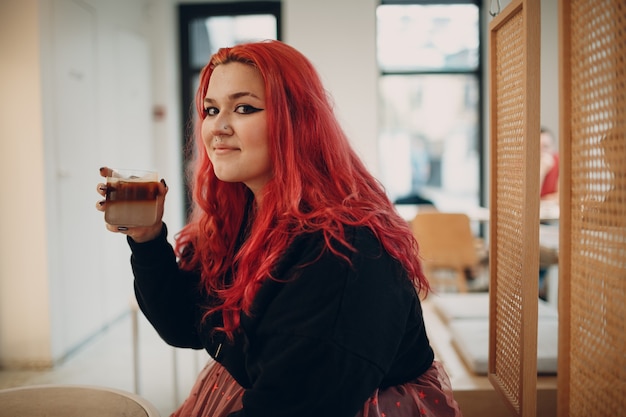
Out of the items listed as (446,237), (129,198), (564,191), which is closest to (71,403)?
(129,198)

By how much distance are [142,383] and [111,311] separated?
50.6 inches

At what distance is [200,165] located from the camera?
1562 mm

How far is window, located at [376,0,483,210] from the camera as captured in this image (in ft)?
20.2

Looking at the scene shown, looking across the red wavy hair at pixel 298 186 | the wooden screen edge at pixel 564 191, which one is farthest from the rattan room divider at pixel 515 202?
the red wavy hair at pixel 298 186

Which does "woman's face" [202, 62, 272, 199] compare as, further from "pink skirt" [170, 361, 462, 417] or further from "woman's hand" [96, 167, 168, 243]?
"pink skirt" [170, 361, 462, 417]

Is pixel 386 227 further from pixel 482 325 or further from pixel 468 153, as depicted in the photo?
pixel 468 153

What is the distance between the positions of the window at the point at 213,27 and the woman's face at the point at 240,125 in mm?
4902

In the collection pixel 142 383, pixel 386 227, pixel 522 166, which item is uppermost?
pixel 522 166

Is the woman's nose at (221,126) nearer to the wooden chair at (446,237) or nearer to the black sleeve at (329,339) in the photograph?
the black sleeve at (329,339)

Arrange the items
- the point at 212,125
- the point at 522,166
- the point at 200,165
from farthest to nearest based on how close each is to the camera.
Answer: the point at 200,165
the point at 522,166
the point at 212,125

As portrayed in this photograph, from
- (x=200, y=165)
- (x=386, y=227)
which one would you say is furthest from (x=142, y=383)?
(x=386, y=227)

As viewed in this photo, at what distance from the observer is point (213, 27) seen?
Answer: 6.09 m

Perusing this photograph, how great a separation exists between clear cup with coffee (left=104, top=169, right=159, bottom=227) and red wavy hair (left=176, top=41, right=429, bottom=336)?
220mm

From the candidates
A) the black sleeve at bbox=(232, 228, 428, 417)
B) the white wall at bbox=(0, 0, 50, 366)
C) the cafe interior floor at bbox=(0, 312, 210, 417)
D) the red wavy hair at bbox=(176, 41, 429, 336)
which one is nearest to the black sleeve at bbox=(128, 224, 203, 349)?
the red wavy hair at bbox=(176, 41, 429, 336)
